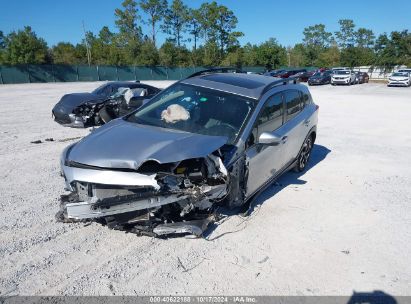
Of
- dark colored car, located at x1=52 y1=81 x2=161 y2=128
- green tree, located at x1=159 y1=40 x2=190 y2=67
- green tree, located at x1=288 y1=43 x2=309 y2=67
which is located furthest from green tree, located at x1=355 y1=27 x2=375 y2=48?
dark colored car, located at x1=52 y1=81 x2=161 y2=128

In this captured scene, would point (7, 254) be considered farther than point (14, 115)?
No

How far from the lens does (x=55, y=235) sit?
362cm

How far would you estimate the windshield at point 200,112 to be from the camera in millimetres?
3994

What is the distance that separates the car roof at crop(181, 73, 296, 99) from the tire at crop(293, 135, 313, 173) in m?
1.47

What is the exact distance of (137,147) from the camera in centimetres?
327

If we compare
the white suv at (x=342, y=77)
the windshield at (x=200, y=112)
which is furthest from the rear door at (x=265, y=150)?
the white suv at (x=342, y=77)

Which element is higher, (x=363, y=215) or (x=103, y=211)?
(x=103, y=211)

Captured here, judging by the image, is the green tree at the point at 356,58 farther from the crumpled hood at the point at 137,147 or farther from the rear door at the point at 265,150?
the crumpled hood at the point at 137,147

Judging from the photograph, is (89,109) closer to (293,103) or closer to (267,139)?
(293,103)

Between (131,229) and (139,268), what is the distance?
0.40 m

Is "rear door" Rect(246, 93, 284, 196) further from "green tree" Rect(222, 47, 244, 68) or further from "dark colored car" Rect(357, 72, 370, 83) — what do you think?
"green tree" Rect(222, 47, 244, 68)

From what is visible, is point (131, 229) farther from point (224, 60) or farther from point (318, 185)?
point (224, 60)

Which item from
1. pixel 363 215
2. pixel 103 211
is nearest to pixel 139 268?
pixel 103 211

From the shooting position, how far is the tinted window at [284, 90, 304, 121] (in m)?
5.14
